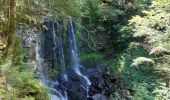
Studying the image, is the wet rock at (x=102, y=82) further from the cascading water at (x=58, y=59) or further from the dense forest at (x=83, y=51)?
the cascading water at (x=58, y=59)

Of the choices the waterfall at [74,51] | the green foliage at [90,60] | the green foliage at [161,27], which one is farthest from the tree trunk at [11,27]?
the green foliage at [90,60]

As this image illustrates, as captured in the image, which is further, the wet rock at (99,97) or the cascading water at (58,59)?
the wet rock at (99,97)

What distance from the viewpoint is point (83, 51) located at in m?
15.5

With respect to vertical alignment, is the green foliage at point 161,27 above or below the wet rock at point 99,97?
above

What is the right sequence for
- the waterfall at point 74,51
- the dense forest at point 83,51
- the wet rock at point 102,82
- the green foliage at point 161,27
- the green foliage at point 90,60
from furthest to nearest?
the green foliage at point 90,60 < the waterfall at point 74,51 < the wet rock at point 102,82 < the green foliage at point 161,27 < the dense forest at point 83,51

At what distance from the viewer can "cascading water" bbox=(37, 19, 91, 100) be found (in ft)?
40.1

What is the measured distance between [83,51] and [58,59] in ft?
6.70

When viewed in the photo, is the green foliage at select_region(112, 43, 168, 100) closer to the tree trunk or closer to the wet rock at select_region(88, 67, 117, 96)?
the wet rock at select_region(88, 67, 117, 96)

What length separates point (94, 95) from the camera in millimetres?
12750

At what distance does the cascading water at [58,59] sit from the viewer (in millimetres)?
12212

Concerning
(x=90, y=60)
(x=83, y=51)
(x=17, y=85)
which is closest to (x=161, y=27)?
(x=90, y=60)

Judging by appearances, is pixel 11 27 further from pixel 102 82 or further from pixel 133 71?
pixel 133 71

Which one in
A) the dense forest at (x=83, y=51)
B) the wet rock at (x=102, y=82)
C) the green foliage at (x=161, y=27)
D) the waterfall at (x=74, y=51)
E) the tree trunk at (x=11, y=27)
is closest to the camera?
the tree trunk at (x=11, y=27)

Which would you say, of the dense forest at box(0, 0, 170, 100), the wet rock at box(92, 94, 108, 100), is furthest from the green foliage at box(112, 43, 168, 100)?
the wet rock at box(92, 94, 108, 100)
